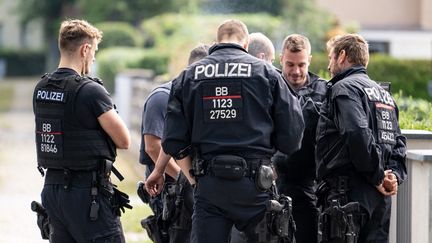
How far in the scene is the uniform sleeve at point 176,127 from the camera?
21.4 ft

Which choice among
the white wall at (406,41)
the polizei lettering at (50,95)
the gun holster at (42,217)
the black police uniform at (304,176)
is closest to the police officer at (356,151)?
the black police uniform at (304,176)

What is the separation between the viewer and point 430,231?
6805 mm

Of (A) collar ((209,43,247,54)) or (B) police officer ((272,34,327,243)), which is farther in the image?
(B) police officer ((272,34,327,243))

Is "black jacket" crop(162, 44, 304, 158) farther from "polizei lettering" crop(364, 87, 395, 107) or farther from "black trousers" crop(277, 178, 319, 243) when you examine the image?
"black trousers" crop(277, 178, 319, 243)

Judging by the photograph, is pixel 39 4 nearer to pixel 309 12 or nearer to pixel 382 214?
pixel 309 12

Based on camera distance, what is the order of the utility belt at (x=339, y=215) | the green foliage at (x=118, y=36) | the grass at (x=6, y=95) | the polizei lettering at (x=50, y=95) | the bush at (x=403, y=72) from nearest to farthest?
the utility belt at (x=339, y=215)
the polizei lettering at (x=50, y=95)
the bush at (x=403, y=72)
the green foliage at (x=118, y=36)
the grass at (x=6, y=95)

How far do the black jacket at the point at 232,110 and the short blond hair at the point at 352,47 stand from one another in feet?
2.25

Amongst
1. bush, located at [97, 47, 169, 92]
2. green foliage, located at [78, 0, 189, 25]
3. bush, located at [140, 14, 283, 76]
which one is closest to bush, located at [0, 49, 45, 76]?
green foliage, located at [78, 0, 189, 25]

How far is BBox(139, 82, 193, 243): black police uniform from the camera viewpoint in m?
7.46

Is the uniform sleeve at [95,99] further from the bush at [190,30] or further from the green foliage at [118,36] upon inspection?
the green foliage at [118,36]

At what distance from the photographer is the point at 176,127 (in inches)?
257

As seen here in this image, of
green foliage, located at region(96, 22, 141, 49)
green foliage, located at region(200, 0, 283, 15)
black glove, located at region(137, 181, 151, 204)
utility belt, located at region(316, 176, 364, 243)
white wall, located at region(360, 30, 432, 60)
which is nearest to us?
utility belt, located at region(316, 176, 364, 243)

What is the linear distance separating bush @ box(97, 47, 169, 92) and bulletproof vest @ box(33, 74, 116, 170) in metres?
20.1

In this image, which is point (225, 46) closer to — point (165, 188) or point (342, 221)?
point (342, 221)
